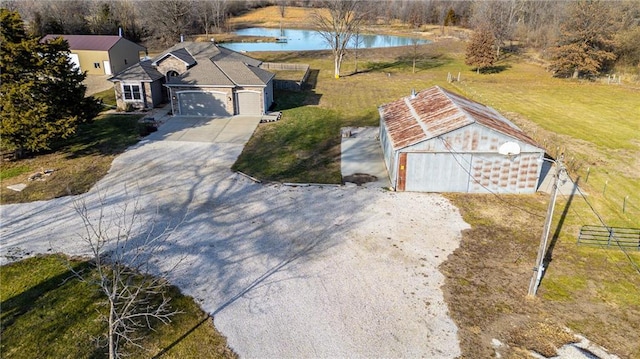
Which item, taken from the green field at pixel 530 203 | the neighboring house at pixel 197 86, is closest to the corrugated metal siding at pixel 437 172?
the green field at pixel 530 203

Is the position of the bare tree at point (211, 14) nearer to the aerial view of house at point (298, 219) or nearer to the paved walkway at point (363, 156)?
the aerial view of house at point (298, 219)

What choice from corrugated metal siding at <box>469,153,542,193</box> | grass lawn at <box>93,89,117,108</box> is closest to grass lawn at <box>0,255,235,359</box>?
corrugated metal siding at <box>469,153,542,193</box>

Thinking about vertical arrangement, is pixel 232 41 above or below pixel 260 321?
above

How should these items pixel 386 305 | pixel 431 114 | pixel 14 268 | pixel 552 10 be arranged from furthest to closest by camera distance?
pixel 552 10 → pixel 431 114 → pixel 14 268 → pixel 386 305

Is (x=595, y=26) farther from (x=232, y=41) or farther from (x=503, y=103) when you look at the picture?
(x=232, y=41)

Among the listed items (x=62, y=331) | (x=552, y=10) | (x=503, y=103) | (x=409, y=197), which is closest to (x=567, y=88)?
(x=503, y=103)

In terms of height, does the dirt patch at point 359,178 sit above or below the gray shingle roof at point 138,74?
below

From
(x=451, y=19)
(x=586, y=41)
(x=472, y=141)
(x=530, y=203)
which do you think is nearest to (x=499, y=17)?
(x=586, y=41)
